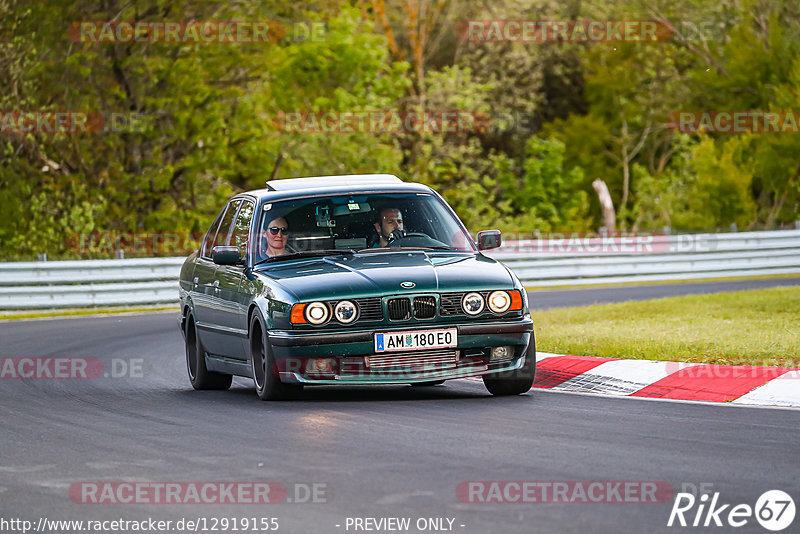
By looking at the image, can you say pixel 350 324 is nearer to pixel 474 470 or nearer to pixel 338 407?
pixel 338 407

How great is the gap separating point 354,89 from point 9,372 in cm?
2995

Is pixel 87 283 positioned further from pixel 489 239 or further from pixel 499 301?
pixel 499 301

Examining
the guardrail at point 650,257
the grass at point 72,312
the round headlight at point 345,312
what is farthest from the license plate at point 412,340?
the guardrail at point 650,257

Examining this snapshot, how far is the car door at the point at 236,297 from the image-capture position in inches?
446

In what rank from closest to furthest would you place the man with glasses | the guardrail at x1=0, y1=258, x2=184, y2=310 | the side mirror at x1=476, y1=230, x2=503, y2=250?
the man with glasses, the side mirror at x1=476, y1=230, x2=503, y2=250, the guardrail at x1=0, y1=258, x2=184, y2=310

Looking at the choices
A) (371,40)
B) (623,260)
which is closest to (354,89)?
(371,40)

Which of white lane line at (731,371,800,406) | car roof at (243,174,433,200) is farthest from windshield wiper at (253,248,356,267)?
white lane line at (731,371,800,406)

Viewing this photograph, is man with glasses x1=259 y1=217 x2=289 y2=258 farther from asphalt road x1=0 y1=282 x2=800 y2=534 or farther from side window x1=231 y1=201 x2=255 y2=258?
asphalt road x1=0 y1=282 x2=800 y2=534

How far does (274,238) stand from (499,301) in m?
2.07

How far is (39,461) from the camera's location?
8266mm

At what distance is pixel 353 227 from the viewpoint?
1155 cm

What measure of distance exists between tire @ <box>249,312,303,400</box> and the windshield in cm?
77

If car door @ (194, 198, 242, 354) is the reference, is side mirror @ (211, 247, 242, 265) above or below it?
above

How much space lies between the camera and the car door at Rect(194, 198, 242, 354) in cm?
1212
